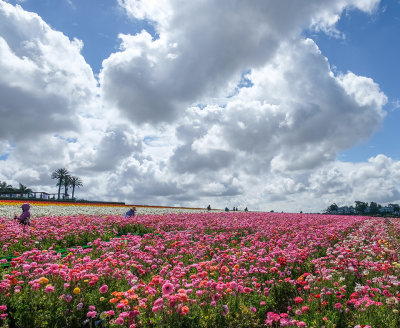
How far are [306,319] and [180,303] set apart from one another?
84.3 inches

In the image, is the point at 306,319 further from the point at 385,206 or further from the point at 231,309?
the point at 385,206

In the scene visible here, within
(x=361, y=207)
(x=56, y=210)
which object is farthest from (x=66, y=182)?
(x=361, y=207)

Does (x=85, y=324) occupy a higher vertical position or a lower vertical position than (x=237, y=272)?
lower

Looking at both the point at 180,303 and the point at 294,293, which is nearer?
the point at 180,303

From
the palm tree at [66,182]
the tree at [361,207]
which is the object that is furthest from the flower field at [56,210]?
the tree at [361,207]

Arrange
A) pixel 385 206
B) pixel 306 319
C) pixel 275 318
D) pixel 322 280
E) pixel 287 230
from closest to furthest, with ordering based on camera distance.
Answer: pixel 275 318, pixel 306 319, pixel 322 280, pixel 287 230, pixel 385 206

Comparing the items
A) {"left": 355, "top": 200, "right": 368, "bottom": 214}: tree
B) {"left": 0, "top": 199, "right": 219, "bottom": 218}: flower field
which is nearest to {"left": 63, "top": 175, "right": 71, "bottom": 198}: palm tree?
{"left": 0, "top": 199, "right": 219, "bottom": 218}: flower field

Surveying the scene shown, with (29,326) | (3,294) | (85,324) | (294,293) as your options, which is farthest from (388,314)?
(3,294)

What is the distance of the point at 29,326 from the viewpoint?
179 inches

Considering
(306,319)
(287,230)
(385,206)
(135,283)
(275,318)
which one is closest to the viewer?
(275,318)

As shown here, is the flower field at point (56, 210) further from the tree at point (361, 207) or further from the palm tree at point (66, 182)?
the tree at point (361, 207)

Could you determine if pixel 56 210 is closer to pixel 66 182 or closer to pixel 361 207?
pixel 66 182

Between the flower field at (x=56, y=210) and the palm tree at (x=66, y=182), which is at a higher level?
the palm tree at (x=66, y=182)

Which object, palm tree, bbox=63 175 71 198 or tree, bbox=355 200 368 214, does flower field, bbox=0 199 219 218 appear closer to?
palm tree, bbox=63 175 71 198
